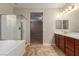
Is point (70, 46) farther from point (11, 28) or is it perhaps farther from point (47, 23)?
point (47, 23)

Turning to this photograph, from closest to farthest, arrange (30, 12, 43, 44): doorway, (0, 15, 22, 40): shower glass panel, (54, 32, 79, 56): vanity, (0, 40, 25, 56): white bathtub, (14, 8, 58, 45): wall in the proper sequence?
(0, 40, 25, 56): white bathtub, (54, 32, 79, 56): vanity, (0, 15, 22, 40): shower glass panel, (14, 8, 58, 45): wall, (30, 12, 43, 44): doorway

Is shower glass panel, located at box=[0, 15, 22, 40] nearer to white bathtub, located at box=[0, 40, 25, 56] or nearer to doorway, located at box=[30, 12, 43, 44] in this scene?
doorway, located at box=[30, 12, 43, 44]

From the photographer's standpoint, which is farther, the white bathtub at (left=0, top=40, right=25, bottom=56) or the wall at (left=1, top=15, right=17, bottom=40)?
the wall at (left=1, top=15, right=17, bottom=40)

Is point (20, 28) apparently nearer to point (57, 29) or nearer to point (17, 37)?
point (17, 37)

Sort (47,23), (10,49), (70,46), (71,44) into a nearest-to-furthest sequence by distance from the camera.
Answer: (10,49) → (71,44) → (70,46) → (47,23)

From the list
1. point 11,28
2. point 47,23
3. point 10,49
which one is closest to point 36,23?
point 47,23

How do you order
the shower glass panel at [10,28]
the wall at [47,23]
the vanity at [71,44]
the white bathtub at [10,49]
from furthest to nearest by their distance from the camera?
the wall at [47,23], the shower glass panel at [10,28], the vanity at [71,44], the white bathtub at [10,49]

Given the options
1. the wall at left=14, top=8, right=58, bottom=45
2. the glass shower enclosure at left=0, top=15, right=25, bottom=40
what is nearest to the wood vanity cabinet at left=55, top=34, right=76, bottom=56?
the glass shower enclosure at left=0, top=15, right=25, bottom=40

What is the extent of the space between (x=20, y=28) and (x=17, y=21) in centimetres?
30

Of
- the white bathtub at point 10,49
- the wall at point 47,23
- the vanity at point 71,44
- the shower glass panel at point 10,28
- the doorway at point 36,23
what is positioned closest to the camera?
the white bathtub at point 10,49

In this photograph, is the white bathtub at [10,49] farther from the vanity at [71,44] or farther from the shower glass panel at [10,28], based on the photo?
the shower glass panel at [10,28]

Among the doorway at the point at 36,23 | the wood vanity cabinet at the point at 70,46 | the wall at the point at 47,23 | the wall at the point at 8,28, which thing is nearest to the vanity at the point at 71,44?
the wood vanity cabinet at the point at 70,46

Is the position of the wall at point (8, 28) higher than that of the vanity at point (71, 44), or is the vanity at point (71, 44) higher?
the wall at point (8, 28)

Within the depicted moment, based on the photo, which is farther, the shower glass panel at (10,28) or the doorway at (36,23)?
the doorway at (36,23)
